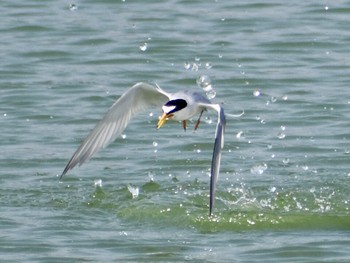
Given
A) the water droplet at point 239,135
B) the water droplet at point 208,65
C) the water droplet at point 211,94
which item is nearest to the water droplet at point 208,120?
the water droplet at point 211,94

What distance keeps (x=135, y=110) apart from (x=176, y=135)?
2.48 metres

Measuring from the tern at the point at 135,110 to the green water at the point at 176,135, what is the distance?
493 millimetres

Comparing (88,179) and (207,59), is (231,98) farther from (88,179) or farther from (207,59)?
(88,179)

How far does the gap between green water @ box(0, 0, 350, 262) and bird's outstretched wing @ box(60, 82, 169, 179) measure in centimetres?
53

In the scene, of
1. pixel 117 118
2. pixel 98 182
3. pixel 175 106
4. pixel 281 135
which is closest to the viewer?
pixel 175 106

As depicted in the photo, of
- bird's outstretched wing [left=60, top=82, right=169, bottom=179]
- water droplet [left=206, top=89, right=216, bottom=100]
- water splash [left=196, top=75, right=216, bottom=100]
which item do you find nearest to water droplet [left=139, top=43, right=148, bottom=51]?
water splash [left=196, top=75, right=216, bottom=100]

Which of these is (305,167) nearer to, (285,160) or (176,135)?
(285,160)

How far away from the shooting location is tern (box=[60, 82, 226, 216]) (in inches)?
360

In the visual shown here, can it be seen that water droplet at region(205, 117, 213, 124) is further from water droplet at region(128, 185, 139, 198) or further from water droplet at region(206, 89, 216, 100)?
water droplet at region(128, 185, 139, 198)

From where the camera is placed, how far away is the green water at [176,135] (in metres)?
9.10

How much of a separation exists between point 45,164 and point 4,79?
119 inches

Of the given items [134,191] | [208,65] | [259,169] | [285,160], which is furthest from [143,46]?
[134,191]

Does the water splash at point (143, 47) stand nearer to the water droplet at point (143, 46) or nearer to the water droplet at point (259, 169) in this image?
the water droplet at point (143, 46)

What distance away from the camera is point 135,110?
9.74 metres
